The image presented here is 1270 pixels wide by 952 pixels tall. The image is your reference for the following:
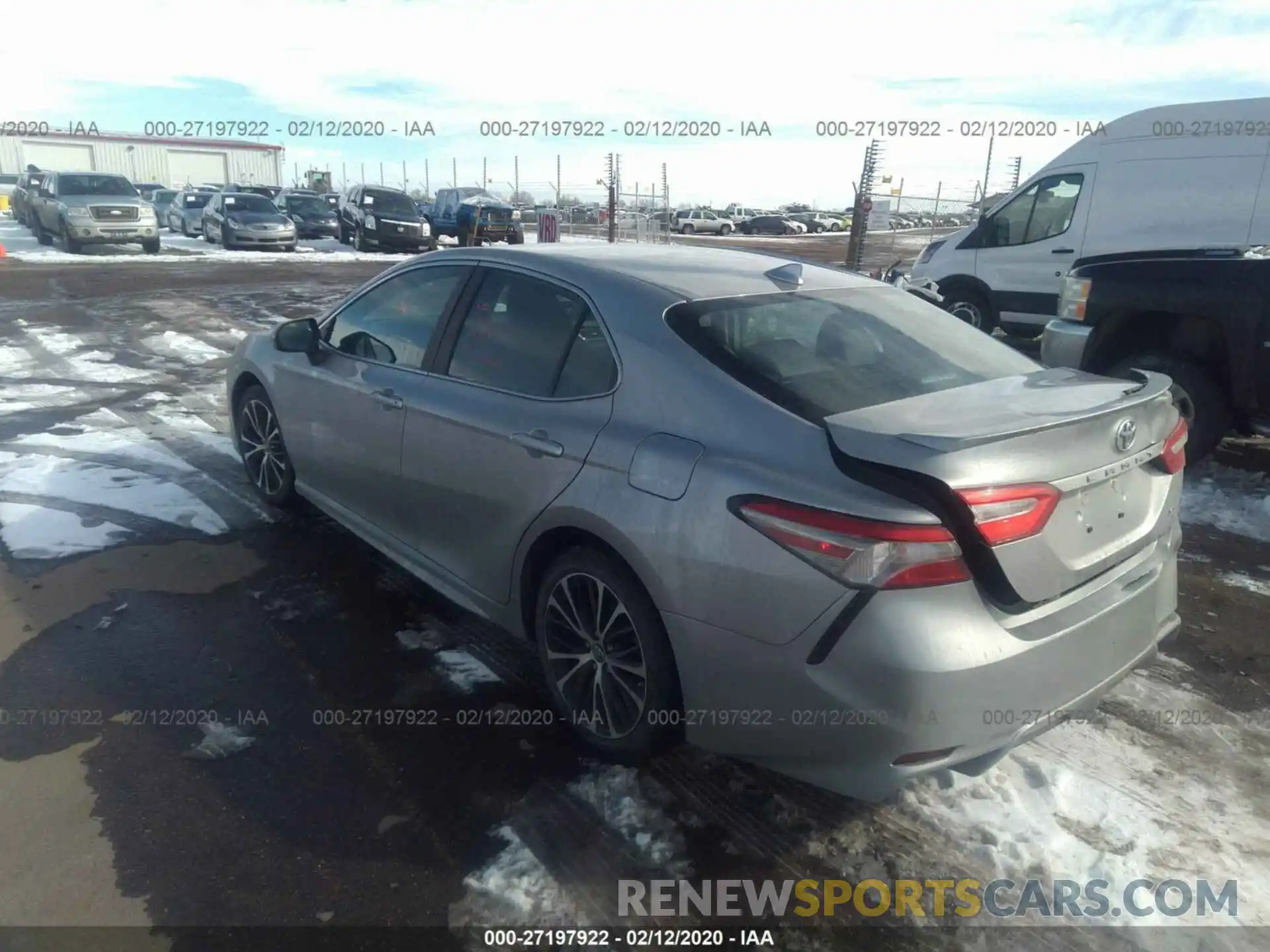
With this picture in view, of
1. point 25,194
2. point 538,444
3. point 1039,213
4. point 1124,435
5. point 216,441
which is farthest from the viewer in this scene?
point 25,194

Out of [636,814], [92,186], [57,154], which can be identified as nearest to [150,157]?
[57,154]

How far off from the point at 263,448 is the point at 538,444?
8.91 ft

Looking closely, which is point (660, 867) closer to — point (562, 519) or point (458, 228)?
point (562, 519)

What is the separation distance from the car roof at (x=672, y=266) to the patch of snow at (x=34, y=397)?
17.4 feet

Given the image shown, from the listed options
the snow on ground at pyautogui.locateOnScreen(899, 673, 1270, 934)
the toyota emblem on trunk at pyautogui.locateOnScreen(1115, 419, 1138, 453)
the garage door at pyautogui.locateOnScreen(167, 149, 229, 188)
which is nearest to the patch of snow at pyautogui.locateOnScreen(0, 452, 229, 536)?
the snow on ground at pyautogui.locateOnScreen(899, 673, 1270, 934)

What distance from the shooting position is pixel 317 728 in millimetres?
3248

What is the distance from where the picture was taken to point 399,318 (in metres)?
4.12

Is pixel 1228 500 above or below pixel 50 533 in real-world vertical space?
above

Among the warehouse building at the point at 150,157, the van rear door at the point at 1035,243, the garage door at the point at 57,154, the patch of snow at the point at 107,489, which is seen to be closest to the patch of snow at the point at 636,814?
the patch of snow at the point at 107,489

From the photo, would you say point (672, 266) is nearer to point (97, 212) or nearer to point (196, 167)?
point (97, 212)

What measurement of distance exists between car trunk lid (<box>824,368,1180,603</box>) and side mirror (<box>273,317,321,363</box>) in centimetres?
294

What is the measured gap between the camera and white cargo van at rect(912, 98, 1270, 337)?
337 inches

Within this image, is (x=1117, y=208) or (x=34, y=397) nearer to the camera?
(x=34, y=397)

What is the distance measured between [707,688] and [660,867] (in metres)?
0.54
